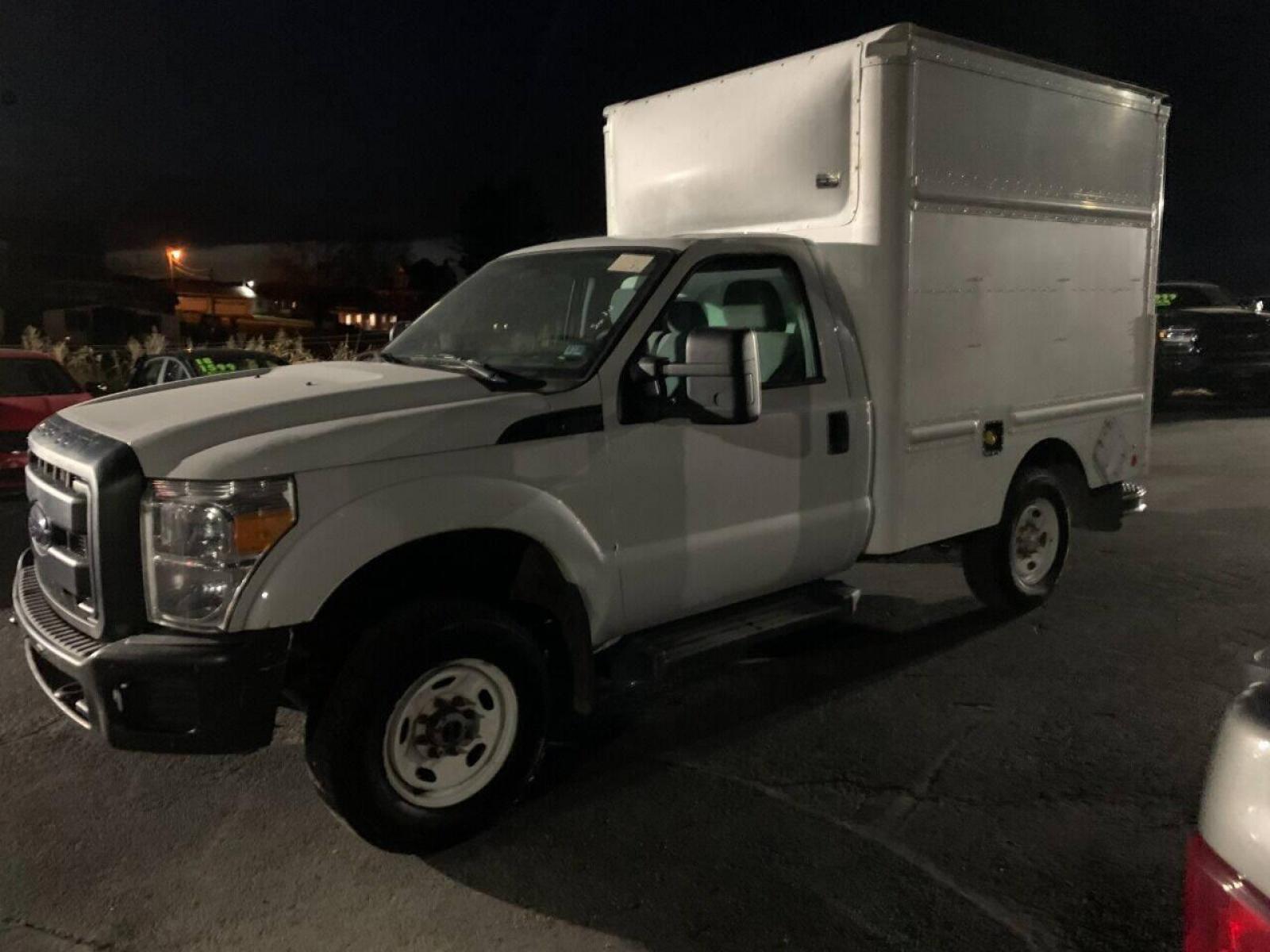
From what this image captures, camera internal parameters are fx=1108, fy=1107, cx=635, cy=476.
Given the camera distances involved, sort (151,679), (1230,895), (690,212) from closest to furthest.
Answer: (1230,895) < (151,679) < (690,212)

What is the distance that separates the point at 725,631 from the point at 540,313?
156 centimetres

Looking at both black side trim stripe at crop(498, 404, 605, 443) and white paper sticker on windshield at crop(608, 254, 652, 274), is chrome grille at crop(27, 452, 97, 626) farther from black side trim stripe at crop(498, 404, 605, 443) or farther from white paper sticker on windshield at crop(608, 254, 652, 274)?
white paper sticker on windshield at crop(608, 254, 652, 274)

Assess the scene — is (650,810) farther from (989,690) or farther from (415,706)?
(989,690)

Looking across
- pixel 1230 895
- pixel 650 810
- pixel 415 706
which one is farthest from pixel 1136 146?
pixel 1230 895

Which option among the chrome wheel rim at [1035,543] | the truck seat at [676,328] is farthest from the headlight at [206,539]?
the chrome wheel rim at [1035,543]

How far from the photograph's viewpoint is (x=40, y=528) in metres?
3.91

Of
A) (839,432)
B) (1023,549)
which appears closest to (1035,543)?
(1023,549)

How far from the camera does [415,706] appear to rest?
12.1ft

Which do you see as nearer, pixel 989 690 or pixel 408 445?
pixel 408 445

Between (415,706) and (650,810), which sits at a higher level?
(415,706)

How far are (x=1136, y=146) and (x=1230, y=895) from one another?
591cm

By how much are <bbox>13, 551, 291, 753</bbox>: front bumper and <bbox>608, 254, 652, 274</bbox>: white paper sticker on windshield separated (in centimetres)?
204

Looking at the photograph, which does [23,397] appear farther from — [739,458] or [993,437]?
[993,437]

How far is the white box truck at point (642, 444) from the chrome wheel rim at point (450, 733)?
0.04 ft
